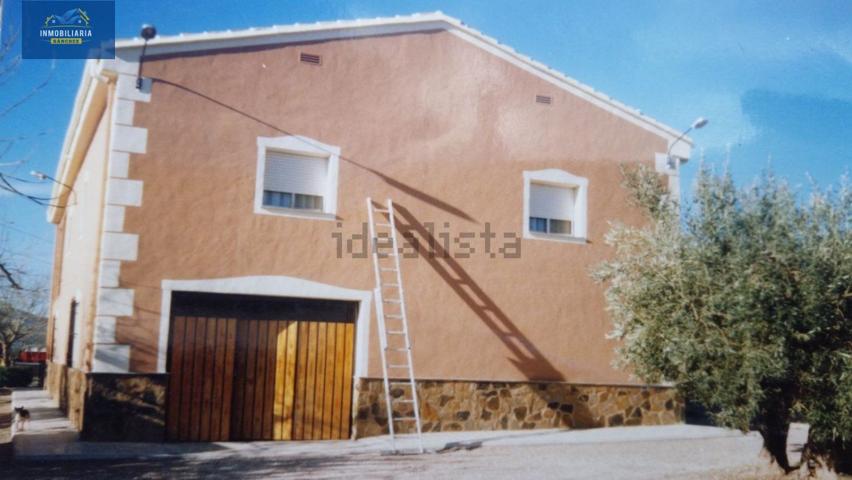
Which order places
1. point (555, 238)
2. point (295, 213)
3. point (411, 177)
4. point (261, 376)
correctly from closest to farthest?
point (261, 376), point (295, 213), point (411, 177), point (555, 238)

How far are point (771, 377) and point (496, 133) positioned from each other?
6757 millimetres

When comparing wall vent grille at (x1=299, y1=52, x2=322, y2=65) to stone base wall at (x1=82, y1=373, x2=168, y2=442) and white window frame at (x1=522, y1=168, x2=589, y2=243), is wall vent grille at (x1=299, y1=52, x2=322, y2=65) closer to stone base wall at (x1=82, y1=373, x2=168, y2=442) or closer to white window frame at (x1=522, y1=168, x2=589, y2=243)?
white window frame at (x1=522, y1=168, x2=589, y2=243)

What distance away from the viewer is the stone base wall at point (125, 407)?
9.34 meters

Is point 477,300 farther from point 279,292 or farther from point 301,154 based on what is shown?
point 301,154

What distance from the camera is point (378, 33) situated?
11781mm

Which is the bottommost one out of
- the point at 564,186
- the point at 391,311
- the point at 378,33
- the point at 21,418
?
the point at 21,418

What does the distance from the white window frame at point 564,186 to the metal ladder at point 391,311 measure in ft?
8.01

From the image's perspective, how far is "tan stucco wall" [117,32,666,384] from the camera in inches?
403

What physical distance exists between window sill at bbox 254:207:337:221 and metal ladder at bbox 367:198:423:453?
2.19 feet

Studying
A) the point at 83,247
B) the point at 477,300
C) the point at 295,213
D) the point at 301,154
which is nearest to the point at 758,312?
the point at 477,300

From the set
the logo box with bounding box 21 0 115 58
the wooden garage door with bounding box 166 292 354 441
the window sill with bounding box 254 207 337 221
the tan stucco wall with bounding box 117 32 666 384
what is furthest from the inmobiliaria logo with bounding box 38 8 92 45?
the wooden garage door with bounding box 166 292 354 441

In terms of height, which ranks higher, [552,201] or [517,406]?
[552,201]

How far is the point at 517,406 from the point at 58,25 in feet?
27.5

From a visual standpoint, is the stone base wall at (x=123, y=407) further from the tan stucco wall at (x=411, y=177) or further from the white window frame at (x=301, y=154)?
the white window frame at (x=301, y=154)
